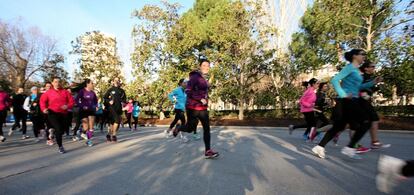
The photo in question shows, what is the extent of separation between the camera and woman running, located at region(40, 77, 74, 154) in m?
7.28

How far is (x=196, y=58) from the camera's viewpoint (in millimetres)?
26250

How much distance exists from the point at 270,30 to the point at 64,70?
94.4 feet

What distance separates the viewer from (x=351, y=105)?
18.5ft

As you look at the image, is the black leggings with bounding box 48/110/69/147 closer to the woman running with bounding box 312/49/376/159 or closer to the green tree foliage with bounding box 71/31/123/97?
the woman running with bounding box 312/49/376/159

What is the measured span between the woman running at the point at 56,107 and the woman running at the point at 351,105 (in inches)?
219

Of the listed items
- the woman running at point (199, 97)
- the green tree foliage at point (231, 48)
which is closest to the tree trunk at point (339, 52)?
the green tree foliage at point (231, 48)

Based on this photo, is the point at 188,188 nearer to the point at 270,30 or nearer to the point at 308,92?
the point at 308,92

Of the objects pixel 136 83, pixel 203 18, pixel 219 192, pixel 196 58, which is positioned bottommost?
pixel 219 192

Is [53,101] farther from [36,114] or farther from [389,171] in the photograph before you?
[389,171]

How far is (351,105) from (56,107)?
6.29 meters

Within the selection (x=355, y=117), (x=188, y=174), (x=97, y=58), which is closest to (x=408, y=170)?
(x=188, y=174)

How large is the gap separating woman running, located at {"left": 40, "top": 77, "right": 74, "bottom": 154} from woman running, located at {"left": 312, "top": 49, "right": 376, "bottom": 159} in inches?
219

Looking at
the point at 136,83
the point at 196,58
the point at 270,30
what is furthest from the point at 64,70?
the point at 270,30

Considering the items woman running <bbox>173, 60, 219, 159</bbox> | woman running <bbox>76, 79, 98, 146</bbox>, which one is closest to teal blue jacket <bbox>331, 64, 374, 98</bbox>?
woman running <bbox>173, 60, 219, 159</bbox>
